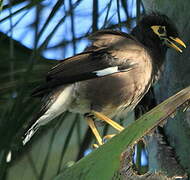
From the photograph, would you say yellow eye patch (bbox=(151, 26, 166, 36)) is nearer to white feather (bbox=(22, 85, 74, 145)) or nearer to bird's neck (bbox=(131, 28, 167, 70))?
bird's neck (bbox=(131, 28, 167, 70))

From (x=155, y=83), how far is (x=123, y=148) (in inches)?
48.7

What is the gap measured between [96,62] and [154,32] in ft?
1.52

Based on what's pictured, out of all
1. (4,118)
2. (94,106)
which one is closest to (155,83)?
(94,106)

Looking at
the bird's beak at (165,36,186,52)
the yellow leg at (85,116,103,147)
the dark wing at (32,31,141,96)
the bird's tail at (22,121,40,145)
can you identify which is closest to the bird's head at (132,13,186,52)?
the bird's beak at (165,36,186,52)

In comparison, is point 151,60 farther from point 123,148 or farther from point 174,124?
point 123,148

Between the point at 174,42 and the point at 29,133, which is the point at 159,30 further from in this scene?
the point at 29,133

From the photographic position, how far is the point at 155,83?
2.32 m

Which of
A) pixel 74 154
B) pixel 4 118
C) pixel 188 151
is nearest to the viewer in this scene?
pixel 188 151

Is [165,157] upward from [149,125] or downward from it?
downward

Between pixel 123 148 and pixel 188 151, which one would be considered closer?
pixel 123 148

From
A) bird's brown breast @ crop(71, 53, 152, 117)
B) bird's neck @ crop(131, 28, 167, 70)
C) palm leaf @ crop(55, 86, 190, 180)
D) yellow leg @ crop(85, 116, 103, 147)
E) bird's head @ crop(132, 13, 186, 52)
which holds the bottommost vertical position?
yellow leg @ crop(85, 116, 103, 147)

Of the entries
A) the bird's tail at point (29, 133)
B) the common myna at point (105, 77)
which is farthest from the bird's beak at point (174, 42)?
the bird's tail at point (29, 133)

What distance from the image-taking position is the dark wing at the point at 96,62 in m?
2.29

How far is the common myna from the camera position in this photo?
2.32 m
